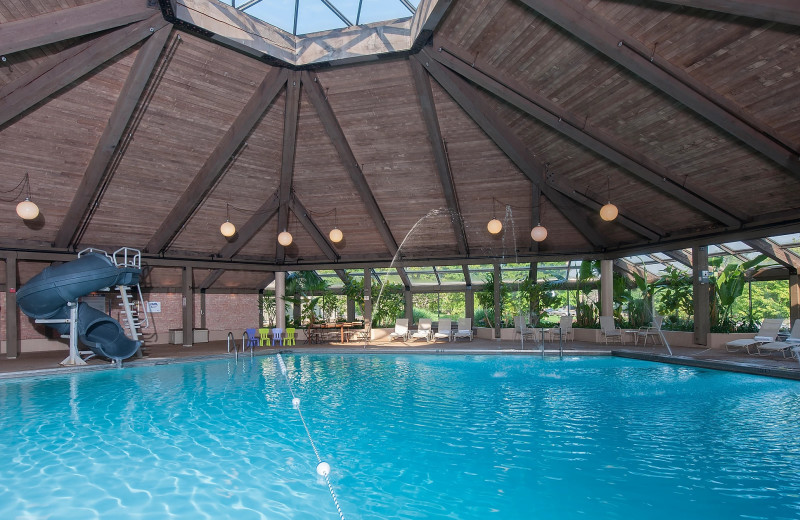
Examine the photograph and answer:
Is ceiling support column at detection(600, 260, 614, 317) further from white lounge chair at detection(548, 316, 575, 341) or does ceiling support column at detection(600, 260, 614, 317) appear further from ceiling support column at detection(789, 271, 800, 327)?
ceiling support column at detection(789, 271, 800, 327)

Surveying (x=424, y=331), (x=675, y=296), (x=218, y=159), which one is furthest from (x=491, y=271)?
(x=218, y=159)

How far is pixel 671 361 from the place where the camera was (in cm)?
1090

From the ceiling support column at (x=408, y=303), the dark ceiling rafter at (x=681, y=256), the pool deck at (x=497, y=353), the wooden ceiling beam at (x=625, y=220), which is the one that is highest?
the wooden ceiling beam at (x=625, y=220)

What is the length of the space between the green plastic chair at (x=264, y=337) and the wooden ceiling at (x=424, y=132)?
8.62 ft

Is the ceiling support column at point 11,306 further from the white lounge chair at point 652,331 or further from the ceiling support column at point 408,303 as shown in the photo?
the white lounge chair at point 652,331

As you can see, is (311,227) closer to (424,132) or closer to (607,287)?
(424,132)

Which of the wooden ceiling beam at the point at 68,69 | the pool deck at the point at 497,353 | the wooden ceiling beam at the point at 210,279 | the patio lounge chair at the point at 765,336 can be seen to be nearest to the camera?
the wooden ceiling beam at the point at 68,69

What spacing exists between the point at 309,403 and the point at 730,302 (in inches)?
453

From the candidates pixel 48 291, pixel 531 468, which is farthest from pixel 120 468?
pixel 48 291

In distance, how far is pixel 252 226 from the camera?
49.2ft

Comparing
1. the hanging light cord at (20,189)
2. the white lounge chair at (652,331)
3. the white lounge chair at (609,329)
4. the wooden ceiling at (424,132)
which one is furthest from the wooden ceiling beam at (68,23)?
the white lounge chair at (652,331)

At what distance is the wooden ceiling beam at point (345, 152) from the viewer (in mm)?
10695

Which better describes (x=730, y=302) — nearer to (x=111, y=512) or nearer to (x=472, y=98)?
A: (x=472, y=98)

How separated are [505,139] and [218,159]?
23.0 feet
